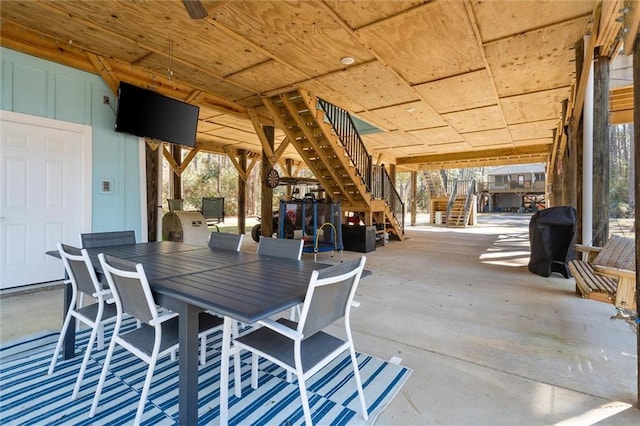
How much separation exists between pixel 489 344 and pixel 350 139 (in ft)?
17.1

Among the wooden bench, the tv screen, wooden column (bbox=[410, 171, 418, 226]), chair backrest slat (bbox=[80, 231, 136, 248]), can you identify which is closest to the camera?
the wooden bench

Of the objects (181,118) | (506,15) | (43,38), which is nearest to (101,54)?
(43,38)

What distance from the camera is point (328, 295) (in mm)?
1559

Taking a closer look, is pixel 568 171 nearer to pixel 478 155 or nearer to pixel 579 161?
pixel 579 161

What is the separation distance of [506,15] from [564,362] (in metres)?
3.13

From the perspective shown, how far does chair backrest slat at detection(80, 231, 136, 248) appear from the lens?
2.83 m

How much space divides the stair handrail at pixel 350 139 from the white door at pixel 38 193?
4121 mm

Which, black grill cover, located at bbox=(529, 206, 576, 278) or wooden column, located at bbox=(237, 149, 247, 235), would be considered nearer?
black grill cover, located at bbox=(529, 206, 576, 278)

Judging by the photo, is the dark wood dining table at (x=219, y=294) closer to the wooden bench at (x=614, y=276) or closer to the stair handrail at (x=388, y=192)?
the wooden bench at (x=614, y=276)

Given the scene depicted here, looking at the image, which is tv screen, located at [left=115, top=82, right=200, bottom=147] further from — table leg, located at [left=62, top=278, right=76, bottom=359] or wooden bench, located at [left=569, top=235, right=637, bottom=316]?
wooden bench, located at [left=569, top=235, right=637, bottom=316]

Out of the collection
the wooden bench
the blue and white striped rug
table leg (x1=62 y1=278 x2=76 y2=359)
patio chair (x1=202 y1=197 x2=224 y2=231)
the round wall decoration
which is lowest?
the blue and white striped rug

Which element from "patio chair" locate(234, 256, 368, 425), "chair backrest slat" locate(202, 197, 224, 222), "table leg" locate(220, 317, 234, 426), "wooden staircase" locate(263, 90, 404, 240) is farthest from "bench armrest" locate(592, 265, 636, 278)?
"chair backrest slat" locate(202, 197, 224, 222)

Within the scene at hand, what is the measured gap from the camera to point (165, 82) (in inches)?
212

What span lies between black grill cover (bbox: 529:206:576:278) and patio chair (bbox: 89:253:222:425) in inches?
198
